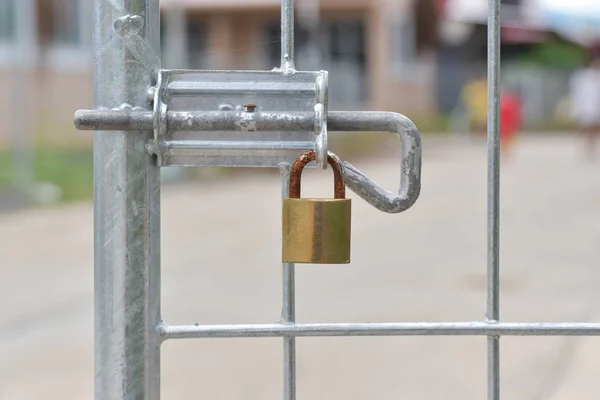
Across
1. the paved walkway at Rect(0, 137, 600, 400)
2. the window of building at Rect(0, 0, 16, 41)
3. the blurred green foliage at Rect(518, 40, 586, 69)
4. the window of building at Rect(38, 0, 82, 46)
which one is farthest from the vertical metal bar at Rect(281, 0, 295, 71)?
the blurred green foliage at Rect(518, 40, 586, 69)

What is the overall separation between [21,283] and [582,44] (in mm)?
30504

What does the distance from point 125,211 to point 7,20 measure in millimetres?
14200

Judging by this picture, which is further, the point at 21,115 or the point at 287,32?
the point at 21,115

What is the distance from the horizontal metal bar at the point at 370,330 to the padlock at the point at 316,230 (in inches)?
6.5

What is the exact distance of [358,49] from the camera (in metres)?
23.6

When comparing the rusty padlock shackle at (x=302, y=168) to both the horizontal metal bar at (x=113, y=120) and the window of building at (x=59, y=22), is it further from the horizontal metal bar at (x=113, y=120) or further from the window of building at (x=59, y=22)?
the window of building at (x=59, y=22)

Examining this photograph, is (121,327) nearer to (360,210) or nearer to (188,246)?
(188,246)

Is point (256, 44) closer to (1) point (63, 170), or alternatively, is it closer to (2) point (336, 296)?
(1) point (63, 170)

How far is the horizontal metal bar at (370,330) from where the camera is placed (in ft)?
4.15

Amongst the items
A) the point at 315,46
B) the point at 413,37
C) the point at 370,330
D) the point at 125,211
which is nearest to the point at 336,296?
the point at 370,330

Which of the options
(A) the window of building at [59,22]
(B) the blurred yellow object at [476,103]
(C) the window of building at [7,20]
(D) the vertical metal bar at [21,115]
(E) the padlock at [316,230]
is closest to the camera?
(E) the padlock at [316,230]

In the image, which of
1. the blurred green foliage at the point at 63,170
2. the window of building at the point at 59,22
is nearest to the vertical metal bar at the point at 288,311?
the blurred green foliage at the point at 63,170

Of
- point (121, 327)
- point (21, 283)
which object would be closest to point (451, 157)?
point (21, 283)

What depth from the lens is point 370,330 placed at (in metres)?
1.29
